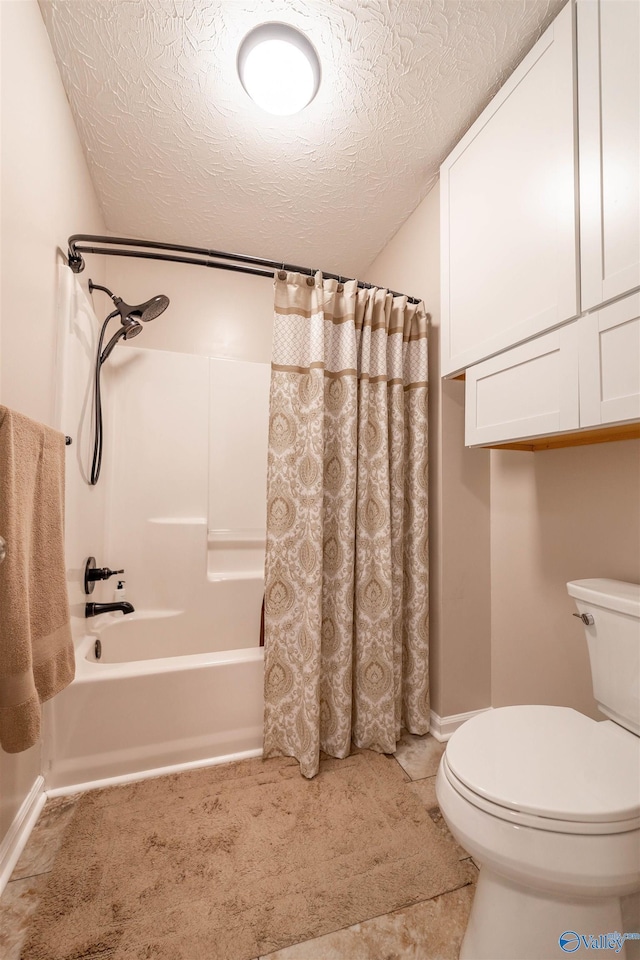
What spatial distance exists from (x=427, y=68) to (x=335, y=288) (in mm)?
750

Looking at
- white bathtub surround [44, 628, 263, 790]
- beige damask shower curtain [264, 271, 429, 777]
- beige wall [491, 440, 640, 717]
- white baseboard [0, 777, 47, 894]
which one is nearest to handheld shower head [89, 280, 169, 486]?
beige damask shower curtain [264, 271, 429, 777]

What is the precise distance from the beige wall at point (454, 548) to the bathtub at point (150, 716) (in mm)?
826

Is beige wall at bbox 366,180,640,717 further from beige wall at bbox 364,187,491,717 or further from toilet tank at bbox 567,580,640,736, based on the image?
toilet tank at bbox 567,580,640,736

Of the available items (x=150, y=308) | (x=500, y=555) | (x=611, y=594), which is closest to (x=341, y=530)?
(x=500, y=555)

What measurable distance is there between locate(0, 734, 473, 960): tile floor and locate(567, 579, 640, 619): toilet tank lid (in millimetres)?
857

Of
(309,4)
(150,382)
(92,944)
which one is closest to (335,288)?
(309,4)

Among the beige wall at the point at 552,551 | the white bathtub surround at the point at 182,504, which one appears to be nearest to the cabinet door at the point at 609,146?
the beige wall at the point at 552,551

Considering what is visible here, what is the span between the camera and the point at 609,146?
0.99m

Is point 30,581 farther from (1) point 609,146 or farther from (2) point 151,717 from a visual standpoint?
(1) point 609,146

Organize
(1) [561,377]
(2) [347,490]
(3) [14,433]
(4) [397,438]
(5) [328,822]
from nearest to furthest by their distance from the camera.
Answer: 1. (3) [14,433]
2. (1) [561,377]
3. (5) [328,822]
4. (2) [347,490]
5. (4) [397,438]

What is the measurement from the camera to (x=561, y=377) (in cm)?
112

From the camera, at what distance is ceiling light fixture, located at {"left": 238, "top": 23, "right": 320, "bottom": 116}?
4.14ft

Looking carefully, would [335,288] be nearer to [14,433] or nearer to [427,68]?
[427,68]

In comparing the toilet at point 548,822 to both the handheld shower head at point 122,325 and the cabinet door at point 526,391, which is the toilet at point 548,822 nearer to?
the cabinet door at point 526,391
